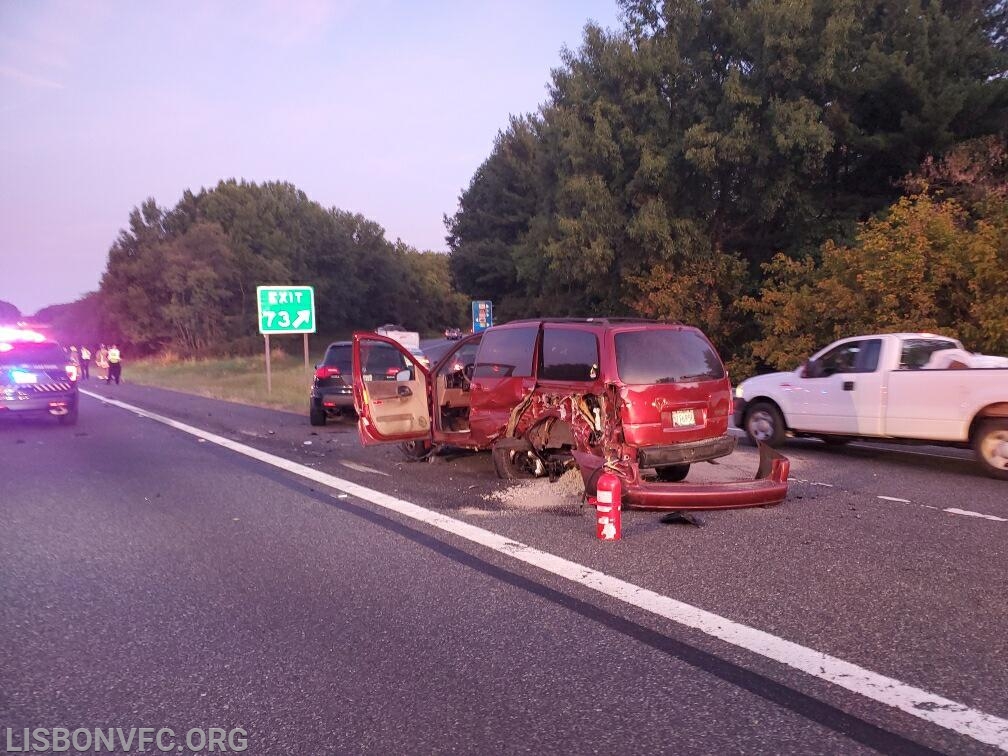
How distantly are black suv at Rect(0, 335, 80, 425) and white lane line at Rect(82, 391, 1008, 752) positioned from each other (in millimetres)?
11001

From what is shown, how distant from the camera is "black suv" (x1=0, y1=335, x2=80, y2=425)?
14930mm

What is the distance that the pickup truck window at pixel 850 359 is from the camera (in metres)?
10.2

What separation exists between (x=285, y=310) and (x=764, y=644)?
2087cm

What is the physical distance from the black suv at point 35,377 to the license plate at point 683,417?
13.0 meters

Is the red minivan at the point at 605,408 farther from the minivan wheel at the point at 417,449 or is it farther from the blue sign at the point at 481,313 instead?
the blue sign at the point at 481,313

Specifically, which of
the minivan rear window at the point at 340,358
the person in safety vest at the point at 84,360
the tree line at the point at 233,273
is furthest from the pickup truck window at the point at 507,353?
the tree line at the point at 233,273

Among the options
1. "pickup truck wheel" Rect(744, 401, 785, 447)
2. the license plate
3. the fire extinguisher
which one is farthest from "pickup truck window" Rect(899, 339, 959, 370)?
the fire extinguisher

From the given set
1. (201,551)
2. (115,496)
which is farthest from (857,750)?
(115,496)

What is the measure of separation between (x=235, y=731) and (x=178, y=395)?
25789 millimetres

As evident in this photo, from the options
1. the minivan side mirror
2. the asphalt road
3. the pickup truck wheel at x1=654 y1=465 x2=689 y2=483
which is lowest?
the asphalt road

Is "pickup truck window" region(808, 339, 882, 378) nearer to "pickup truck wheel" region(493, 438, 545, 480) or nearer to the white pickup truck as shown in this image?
the white pickup truck

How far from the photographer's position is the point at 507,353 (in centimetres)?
900

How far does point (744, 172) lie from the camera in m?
26.5

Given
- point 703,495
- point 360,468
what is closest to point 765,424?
→ point 703,495
